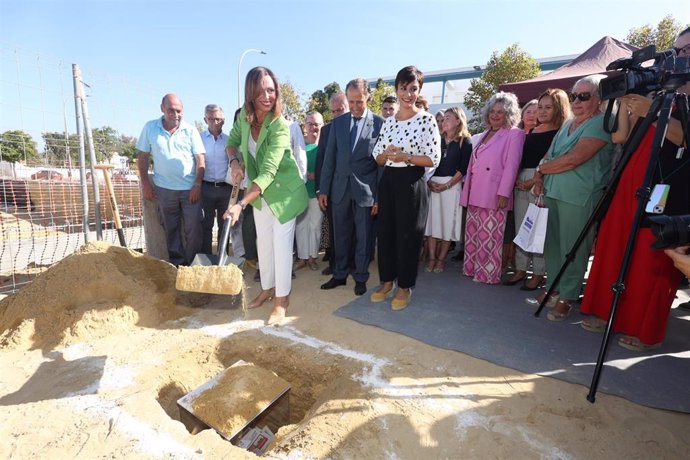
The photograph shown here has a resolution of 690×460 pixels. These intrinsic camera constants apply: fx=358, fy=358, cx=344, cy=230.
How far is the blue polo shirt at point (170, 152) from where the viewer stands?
12.3 feet

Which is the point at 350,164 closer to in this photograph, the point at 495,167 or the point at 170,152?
the point at 495,167

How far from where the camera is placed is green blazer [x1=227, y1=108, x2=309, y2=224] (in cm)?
281

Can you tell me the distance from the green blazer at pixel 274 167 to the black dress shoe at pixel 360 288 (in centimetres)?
101

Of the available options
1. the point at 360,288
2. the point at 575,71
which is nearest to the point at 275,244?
the point at 360,288

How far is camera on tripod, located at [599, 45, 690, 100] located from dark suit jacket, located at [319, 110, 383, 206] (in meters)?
1.88

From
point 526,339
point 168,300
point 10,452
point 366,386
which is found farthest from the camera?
point 168,300

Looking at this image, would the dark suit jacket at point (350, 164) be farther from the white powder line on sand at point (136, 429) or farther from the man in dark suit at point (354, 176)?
the white powder line on sand at point (136, 429)

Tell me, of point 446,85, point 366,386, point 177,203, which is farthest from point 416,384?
point 446,85

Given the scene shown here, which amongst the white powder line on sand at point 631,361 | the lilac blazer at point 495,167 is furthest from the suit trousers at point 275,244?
the white powder line on sand at point 631,361

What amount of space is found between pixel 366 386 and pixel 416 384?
0.31 meters

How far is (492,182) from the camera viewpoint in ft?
11.6

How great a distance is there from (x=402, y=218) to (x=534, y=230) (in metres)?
1.15

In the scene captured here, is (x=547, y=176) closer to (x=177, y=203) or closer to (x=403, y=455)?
(x=403, y=455)

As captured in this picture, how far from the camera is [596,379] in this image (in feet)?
6.42
